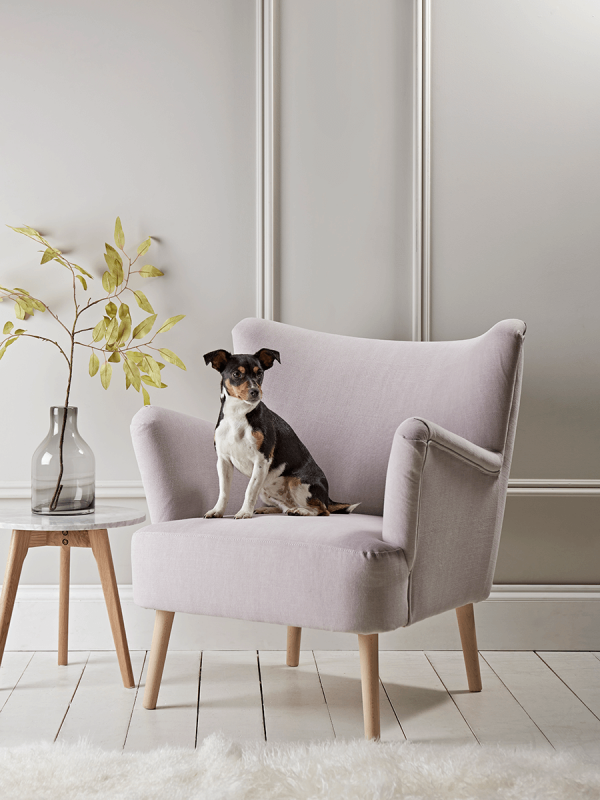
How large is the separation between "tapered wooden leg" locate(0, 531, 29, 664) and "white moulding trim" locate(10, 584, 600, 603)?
16.0 inches

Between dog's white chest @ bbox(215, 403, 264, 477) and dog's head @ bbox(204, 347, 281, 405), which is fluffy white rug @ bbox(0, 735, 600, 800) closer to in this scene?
dog's white chest @ bbox(215, 403, 264, 477)

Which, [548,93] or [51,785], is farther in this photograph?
[548,93]

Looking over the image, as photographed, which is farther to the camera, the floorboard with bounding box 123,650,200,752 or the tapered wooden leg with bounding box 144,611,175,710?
the tapered wooden leg with bounding box 144,611,175,710

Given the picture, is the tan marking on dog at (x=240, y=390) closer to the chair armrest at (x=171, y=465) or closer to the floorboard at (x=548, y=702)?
the chair armrest at (x=171, y=465)

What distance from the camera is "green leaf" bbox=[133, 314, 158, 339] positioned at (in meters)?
2.10

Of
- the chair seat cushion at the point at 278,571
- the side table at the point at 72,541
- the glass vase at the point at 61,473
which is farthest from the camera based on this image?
the glass vase at the point at 61,473

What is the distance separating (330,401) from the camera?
194cm

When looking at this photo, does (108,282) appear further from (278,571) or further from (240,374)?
(278,571)

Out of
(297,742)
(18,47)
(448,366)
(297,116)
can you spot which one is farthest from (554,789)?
(18,47)

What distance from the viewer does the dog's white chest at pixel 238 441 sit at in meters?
1.64

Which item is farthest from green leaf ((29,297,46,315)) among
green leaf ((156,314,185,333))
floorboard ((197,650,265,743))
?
floorboard ((197,650,265,743))

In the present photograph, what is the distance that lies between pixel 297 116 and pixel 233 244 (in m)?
0.45

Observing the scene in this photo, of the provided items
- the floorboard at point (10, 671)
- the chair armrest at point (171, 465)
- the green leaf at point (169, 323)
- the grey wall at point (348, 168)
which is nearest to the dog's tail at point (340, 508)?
the chair armrest at point (171, 465)

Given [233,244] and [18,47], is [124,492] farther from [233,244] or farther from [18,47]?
[18,47]
